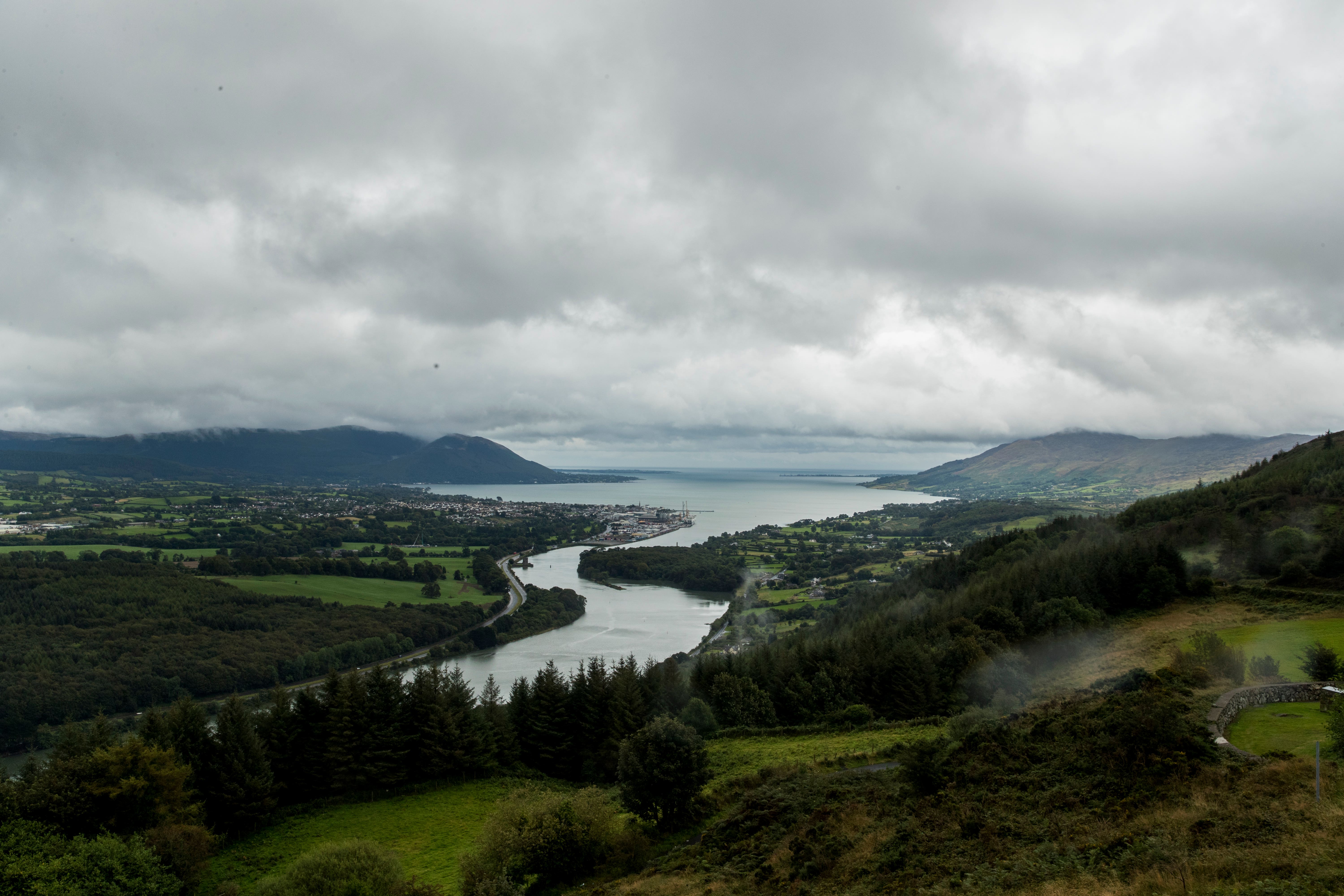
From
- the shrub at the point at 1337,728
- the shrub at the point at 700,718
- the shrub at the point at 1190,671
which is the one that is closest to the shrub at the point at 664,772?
the shrub at the point at 700,718

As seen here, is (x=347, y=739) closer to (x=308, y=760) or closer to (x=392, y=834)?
(x=308, y=760)

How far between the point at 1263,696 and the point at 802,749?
52.3ft

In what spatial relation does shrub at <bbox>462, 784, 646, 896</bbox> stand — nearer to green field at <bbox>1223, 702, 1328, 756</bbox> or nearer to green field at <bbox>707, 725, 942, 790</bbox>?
green field at <bbox>707, 725, 942, 790</bbox>

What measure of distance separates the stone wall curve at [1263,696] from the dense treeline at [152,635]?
62.9 metres

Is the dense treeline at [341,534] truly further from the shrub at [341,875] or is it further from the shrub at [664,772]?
the shrub at [664,772]

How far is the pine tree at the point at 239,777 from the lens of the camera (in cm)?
2567

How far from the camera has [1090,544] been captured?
4516 cm

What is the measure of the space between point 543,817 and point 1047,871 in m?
13.4

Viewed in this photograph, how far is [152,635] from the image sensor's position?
6197 centimetres

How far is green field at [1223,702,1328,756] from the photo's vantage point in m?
15.0

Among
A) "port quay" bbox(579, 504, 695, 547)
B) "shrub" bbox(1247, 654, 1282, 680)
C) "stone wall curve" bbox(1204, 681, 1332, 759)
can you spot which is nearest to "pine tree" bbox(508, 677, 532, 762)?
"stone wall curve" bbox(1204, 681, 1332, 759)

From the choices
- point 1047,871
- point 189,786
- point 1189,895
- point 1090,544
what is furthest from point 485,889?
point 1090,544

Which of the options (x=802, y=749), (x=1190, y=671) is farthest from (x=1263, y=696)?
(x=802, y=749)

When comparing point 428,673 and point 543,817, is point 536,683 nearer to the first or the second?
point 428,673
